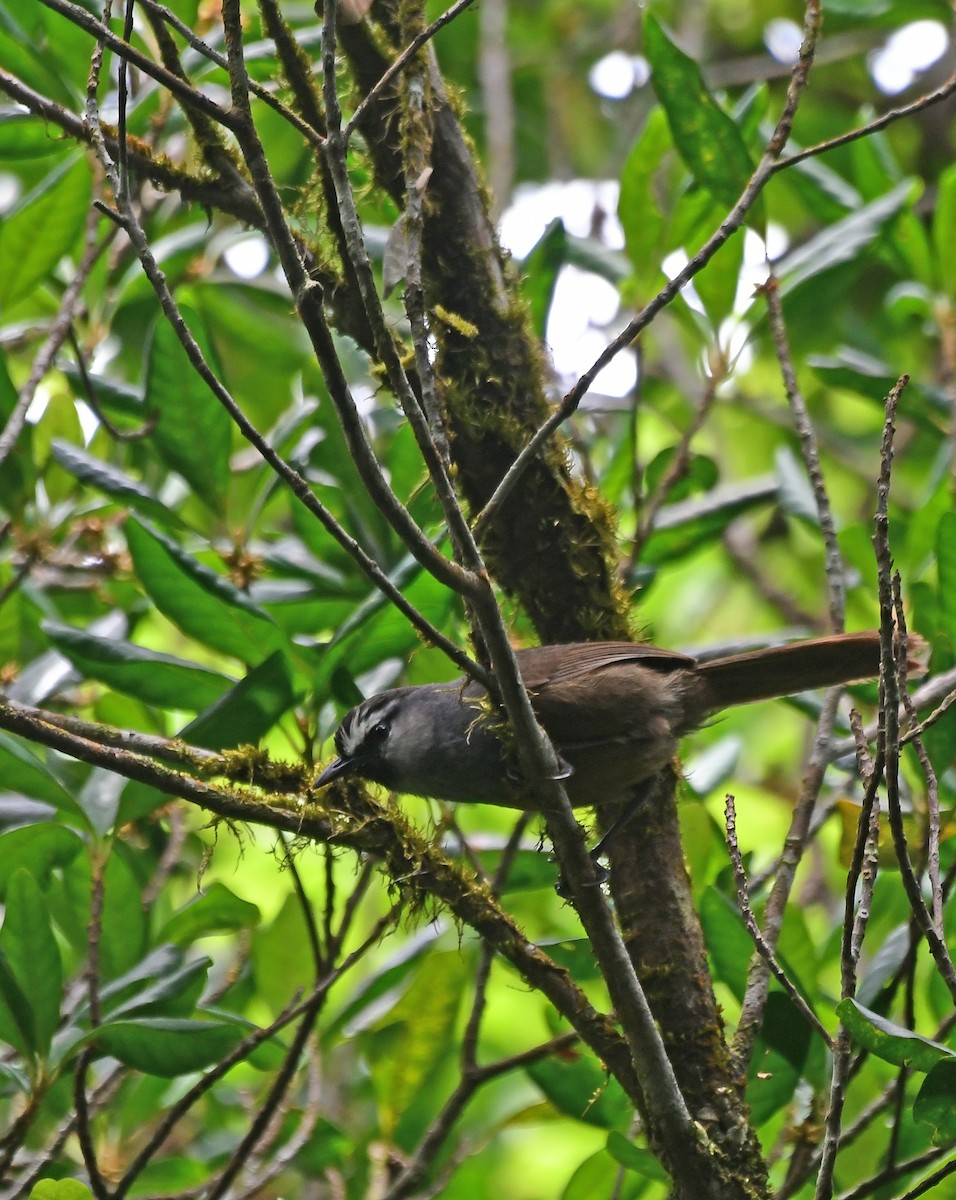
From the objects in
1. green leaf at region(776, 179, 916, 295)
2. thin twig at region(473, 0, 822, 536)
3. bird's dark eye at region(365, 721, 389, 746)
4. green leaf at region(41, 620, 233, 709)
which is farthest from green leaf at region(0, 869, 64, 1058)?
green leaf at region(776, 179, 916, 295)

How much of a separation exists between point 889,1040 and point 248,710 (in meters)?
1.44

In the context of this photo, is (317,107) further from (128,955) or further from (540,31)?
(540,31)

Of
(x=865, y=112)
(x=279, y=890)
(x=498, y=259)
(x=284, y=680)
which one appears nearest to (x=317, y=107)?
(x=498, y=259)

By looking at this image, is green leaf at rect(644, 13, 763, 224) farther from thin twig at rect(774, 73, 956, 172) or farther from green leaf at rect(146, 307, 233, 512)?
green leaf at rect(146, 307, 233, 512)

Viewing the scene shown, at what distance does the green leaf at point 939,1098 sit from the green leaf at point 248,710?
149 cm

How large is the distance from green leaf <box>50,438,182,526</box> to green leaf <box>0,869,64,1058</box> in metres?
1.01

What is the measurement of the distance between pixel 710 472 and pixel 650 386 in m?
1.85

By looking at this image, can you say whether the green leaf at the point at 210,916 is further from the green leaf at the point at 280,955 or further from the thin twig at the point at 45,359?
the thin twig at the point at 45,359

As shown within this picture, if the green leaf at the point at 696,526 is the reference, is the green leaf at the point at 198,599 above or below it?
below

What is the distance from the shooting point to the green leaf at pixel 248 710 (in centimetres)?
283

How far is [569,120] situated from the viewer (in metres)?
8.07

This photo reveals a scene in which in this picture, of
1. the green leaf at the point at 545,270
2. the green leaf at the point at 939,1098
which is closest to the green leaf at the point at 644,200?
the green leaf at the point at 545,270

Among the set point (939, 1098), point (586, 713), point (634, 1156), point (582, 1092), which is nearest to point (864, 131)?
point (586, 713)

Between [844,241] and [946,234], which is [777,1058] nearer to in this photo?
[844,241]
